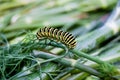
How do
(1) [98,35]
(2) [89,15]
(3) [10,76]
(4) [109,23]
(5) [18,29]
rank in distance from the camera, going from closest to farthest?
(3) [10,76], (1) [98,35], (4) [109,23], (5) [18,29], (2) [89,15]

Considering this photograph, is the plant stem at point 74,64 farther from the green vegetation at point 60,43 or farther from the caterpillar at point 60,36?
the caterpillar at point 60,36

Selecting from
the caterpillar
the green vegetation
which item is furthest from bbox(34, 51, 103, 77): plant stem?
the caterpillar

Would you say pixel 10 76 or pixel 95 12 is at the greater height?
pixel 95 12

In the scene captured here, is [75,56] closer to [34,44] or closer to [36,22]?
[34,44]

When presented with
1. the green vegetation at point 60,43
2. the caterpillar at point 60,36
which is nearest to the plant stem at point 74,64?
the green vegetation at point 60,43

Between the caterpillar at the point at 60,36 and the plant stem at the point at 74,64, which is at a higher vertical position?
the caterpillar at the point at 60,36

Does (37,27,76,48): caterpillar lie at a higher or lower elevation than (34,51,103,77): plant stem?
higher

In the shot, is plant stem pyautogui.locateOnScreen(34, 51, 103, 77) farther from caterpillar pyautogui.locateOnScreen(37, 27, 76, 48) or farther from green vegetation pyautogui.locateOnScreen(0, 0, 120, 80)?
caterpillar pyautogui.locateOnScreen(37, 27, 76, 48)

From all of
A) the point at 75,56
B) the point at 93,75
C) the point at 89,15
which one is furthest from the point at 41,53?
the point at 89,15
